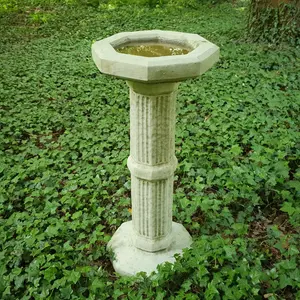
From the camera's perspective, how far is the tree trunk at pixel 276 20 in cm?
620

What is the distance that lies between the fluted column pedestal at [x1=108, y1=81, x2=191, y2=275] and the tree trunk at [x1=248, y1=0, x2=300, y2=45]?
4.82m

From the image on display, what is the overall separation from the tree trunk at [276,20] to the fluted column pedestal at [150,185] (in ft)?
15.8

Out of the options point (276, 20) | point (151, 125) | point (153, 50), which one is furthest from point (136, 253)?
point (276, 20)

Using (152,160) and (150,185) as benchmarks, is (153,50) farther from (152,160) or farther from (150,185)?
(150,185)

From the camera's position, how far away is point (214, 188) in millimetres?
3213

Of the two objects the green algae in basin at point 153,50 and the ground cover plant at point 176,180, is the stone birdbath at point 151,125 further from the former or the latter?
the ground cover plant at point 176,180

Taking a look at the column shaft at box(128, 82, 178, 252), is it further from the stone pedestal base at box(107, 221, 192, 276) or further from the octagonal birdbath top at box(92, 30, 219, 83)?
the octagonal birdbath top at box(92, 30, 219, 83)

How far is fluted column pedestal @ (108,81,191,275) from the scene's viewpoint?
2.06 metres

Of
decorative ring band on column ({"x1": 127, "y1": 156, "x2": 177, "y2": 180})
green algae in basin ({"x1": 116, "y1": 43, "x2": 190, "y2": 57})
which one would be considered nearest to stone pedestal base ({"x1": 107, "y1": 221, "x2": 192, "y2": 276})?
decorative ring band on column ({"x1": 127, "y1": 156, "x2": 177, "y2": 180})

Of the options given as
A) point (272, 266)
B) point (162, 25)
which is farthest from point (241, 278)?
point (162, 25)

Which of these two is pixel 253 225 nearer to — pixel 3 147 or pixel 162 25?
pixel 3 147

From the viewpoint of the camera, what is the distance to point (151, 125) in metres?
2.09

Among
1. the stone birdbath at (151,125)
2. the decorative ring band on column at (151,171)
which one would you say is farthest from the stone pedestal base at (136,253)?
the decorative ring band on column at (151,171)

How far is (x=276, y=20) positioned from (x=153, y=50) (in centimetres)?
493
